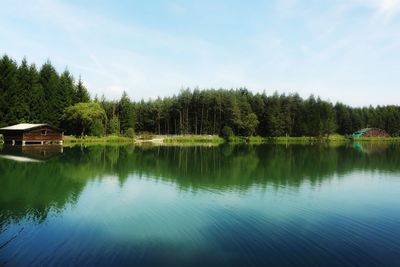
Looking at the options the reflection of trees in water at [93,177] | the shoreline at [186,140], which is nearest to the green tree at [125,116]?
the shoreline at [186,140]

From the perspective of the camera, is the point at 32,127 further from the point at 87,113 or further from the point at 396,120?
the point at 396,120

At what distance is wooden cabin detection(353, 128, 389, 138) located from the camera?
427 ft

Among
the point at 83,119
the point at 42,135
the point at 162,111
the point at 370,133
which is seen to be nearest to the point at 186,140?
the point at 162,111

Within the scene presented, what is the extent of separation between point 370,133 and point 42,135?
120m

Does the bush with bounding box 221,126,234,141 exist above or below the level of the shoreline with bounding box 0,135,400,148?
above

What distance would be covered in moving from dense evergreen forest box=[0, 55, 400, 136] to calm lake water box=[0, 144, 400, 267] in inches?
1958

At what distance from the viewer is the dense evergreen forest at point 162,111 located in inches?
2904

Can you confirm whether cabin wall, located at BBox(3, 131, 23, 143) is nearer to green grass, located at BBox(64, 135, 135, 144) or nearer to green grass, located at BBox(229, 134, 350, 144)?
green grass, located at BBox(64, 135, 135, 144)

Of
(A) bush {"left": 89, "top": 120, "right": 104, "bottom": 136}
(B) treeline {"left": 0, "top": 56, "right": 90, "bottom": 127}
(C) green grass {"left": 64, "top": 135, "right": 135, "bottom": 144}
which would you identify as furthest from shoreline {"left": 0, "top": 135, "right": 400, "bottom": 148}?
(B) treeline {"left": 0, "top": 56, "right": 90, "bottom": 127}

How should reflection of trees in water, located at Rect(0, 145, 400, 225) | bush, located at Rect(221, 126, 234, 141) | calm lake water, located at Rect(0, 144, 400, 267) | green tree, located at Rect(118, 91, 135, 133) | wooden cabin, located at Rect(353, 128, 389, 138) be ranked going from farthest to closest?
wooden cabin, located at Rect(353, 128, 389, 138) → green tree, located at Rect(118, 91, 135, 133) → bush, located at Rect(221, 126, 234, 141) → reflection of trees in water, located at Rect(0, 145, 400, 225) → calm lake water, located at Rect(0, 144, 400, 267)

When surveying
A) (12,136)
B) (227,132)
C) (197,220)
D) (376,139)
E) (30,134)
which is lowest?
(197,220)

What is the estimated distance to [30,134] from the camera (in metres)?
62.9

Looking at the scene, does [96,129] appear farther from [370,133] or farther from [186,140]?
[370,133]

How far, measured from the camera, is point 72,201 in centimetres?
1870
